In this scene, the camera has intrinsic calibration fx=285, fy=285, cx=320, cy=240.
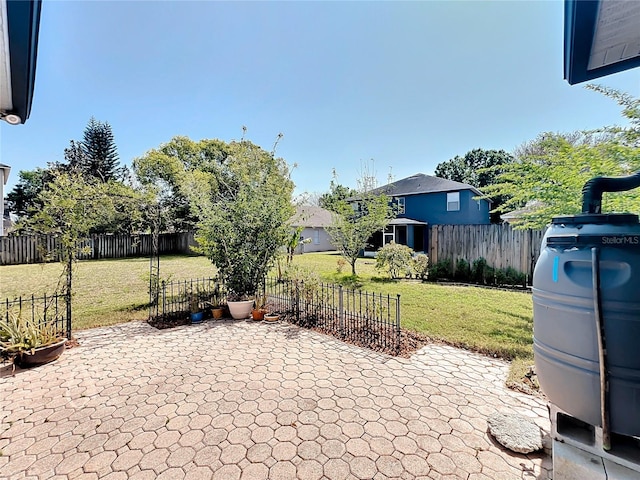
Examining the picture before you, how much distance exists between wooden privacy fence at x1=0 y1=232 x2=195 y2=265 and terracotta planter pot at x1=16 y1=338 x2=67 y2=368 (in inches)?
226

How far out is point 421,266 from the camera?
34.0ft

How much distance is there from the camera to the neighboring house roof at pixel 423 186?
20139 mm

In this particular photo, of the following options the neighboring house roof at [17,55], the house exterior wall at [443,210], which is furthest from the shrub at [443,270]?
the house exterior wall at [443,210]

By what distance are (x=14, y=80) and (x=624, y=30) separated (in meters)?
4.14

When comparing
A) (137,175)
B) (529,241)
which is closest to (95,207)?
(529,241)

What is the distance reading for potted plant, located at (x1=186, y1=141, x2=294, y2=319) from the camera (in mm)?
6539

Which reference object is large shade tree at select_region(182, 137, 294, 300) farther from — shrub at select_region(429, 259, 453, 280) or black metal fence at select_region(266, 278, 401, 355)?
shrub at select_region(429, 259, 453, 280)

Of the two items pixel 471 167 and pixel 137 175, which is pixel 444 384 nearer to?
pixel 137 175

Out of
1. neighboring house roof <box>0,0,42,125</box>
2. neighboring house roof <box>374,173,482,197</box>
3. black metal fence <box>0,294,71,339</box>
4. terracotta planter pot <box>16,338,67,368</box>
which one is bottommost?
terracotta planter pot <box>16,338,67,368</box>

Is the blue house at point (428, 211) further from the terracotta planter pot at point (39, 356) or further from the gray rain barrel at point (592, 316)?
the gray rain barrel at point (592, 316)

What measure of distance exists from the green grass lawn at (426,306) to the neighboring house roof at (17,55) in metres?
4.59

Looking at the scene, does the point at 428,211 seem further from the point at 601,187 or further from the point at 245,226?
the point at 601,187

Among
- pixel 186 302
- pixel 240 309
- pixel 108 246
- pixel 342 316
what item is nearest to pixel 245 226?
pixel 240 309

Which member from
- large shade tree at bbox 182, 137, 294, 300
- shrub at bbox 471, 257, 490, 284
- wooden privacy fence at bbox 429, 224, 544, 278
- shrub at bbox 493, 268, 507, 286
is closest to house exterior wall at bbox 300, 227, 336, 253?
wooden privacy fence at bbox 429, 224, 544, 278
